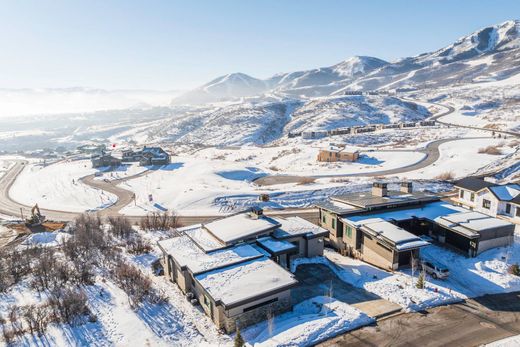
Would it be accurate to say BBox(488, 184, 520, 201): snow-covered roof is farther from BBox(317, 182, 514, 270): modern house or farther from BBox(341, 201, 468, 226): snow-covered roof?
BBox(317, 182, 514, 270): modern house

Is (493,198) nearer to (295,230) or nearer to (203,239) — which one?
(295,230)

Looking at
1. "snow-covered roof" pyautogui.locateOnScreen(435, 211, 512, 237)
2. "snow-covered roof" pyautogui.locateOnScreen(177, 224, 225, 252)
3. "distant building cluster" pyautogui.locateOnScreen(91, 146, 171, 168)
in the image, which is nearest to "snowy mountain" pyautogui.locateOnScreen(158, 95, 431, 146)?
"distant building cluster" pyautogui.locateOnScreen(91, 146, 171, 168)

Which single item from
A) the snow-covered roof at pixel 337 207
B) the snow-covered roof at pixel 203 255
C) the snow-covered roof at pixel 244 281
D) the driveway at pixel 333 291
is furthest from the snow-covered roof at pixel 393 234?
the snow-covered roof at pixel 203 255

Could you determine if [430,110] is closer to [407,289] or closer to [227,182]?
[227,182]

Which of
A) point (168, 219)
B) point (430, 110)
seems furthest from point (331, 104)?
point (168, 219)

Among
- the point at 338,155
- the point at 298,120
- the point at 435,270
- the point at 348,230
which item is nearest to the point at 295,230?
the point at 348,230

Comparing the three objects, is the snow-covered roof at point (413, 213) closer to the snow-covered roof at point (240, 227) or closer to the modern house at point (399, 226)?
the modern house at point (399, 226)
